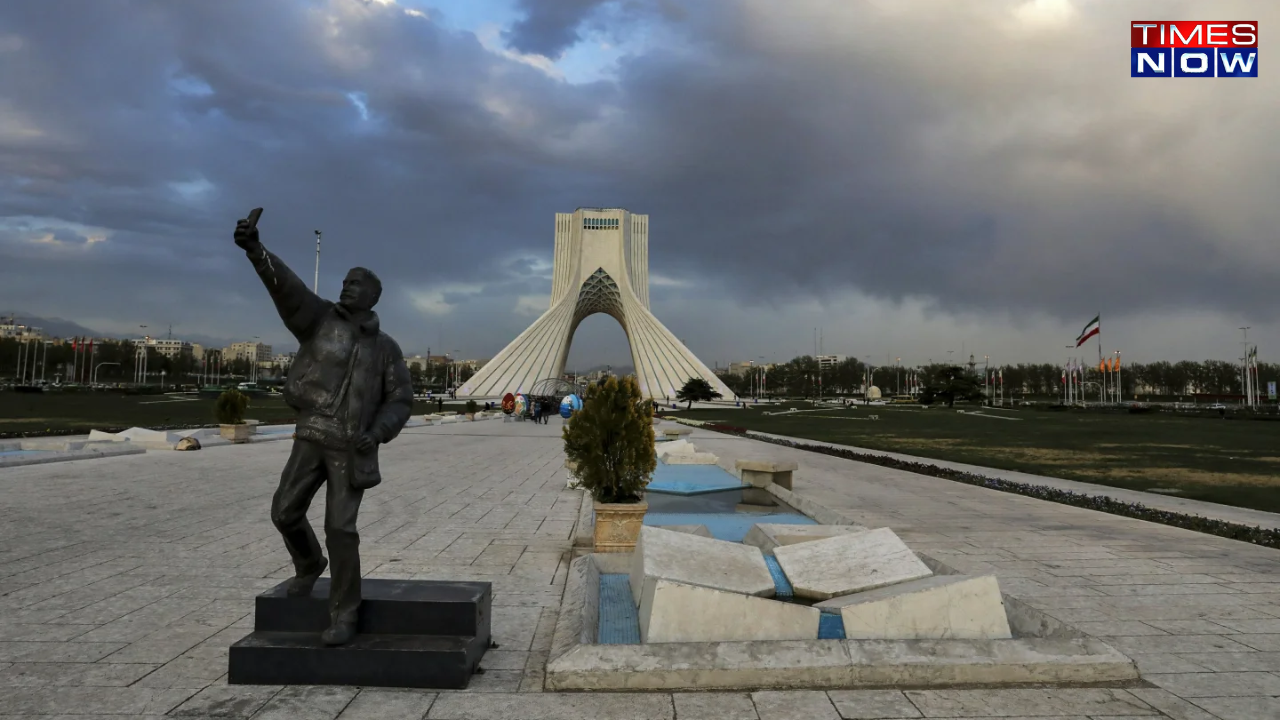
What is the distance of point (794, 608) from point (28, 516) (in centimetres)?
688

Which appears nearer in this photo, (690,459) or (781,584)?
(781,584)

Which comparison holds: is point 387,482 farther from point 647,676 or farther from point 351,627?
point 647,676

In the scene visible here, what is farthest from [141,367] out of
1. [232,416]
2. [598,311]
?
[232,416]

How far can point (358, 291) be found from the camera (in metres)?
2.83

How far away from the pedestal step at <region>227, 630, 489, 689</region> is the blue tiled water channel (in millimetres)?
761

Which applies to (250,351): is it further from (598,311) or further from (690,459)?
(690,459)

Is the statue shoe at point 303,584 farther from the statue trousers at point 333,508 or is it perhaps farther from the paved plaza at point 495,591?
the paved plaza at point 495,591

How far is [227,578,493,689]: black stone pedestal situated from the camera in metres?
2.63

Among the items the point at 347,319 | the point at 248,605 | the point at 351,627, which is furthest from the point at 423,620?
the point at 248,605

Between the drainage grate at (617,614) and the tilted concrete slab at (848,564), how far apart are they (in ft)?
3.14

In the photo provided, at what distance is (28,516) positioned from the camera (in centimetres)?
599

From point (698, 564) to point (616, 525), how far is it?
1.59 metres

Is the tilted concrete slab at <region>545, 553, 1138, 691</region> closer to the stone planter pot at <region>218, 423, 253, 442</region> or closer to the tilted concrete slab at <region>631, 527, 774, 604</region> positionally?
the tilted concrete slab at <region>631, 527, 774, 604</region>

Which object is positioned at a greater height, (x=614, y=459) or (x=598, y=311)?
(x=598, y=311)
